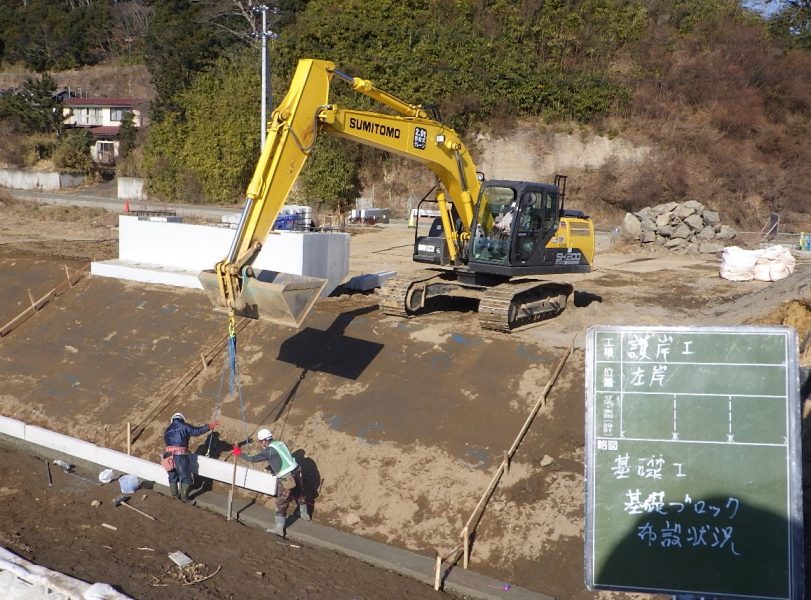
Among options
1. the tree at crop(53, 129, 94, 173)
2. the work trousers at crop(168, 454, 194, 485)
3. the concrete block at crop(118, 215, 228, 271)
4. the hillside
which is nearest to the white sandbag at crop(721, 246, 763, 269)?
the concrete block at crop(118, 215, 228, 271)

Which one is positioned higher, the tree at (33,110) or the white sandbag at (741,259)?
the tree at (33,110)

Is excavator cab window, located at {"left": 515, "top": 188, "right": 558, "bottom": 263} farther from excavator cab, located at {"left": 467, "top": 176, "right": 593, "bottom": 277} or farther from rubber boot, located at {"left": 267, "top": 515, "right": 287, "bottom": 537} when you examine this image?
rubber boot, located at {"left": 267, "top": 515, "right": 287, "bottom": 537}

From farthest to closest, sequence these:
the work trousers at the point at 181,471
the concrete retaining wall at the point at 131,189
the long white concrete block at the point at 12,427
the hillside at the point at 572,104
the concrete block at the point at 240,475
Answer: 1. the concrete retaining wall at the point at 131,189
2. the hillside at the point at 572,104
3. the long white concrete block at the point at 12,427
4. the work trousers at the point at 181,471
5. the concrete block at the point at 240,475

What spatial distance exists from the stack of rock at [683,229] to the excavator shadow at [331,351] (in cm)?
1374

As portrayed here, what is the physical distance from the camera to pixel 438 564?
8.26 metres

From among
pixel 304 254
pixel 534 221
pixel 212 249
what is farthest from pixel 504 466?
pixel 212 249

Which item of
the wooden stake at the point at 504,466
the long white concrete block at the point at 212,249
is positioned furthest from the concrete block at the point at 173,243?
the wooden stake at the point at 504,466

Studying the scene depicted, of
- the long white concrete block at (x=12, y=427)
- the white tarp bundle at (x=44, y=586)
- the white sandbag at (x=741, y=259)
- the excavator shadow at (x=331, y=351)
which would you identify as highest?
the white sandbag at (x=741, y=259)

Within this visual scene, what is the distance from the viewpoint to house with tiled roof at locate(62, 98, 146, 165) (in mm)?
49375

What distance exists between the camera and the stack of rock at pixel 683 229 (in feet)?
77.9

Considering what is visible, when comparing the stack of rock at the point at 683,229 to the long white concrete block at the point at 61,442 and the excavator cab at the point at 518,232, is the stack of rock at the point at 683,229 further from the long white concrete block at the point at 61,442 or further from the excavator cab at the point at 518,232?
the long white concrete block at the point at 61,442

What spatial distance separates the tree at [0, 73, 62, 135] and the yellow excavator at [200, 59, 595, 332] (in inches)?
1610

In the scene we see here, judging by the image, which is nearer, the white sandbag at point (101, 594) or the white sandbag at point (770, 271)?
the white sandbag at point (101, 594)

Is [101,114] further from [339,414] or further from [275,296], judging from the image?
[275,296]
